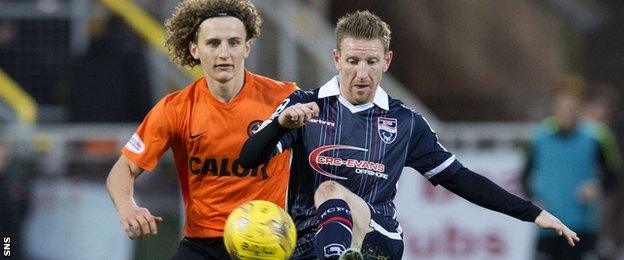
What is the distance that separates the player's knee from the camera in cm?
684

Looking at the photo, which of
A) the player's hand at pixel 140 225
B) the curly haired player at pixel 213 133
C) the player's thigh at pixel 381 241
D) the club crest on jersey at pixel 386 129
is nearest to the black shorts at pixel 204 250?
the curly haired player at pixel 213 133

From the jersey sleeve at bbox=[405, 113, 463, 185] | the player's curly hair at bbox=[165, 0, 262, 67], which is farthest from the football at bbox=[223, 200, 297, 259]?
the player's curly hair at bbox=[165, 0, 262, 67]

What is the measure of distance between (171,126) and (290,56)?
19.1ft

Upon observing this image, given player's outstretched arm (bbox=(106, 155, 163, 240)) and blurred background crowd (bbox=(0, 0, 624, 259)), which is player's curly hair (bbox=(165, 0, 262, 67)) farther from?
blurred background crowd (bbox=(0, 0, 624, 259))

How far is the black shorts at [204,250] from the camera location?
7.52 meters

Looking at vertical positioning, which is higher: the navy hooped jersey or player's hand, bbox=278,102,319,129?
player's hand, bbox=278,102,319,129


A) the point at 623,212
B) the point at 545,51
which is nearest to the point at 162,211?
the point at 623,212

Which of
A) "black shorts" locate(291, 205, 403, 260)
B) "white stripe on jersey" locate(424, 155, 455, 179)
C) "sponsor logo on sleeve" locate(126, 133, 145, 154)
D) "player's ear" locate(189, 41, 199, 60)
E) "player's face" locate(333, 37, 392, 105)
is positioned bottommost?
"black shorts" locate(291, 205, 403, 260)

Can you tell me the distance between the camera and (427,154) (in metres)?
7.17

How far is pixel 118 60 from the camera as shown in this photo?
1253cm

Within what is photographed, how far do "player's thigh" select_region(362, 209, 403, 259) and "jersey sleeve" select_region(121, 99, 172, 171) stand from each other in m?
1.22

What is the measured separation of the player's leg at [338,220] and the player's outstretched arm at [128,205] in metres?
0.80

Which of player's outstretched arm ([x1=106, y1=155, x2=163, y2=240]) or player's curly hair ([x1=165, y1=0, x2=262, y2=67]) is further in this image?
player's curly hair ([x1=165, y1=0, x2=262, y2=67])

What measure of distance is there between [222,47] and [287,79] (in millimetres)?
5653
